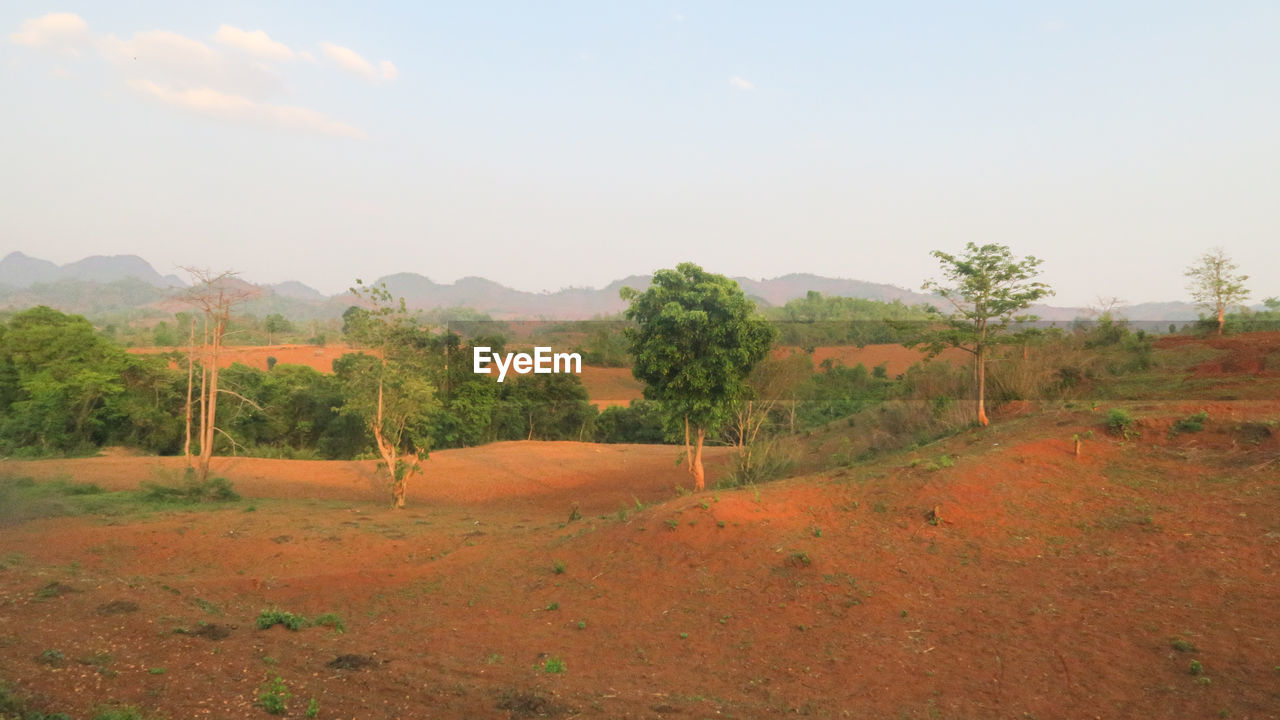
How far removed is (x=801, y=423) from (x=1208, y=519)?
2111 centimetres

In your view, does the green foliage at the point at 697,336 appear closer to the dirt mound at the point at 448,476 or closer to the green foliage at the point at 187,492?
the dirt mound at the point at 448,476

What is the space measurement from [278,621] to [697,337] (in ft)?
26.7

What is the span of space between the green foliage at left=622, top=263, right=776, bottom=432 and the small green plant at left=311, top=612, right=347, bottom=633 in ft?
23.2

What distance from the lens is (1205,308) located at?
2745 centimetres

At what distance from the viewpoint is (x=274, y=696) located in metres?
4.51

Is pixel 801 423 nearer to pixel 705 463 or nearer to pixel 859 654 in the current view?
pixel 705 463

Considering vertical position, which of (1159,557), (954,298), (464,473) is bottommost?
(464,473)

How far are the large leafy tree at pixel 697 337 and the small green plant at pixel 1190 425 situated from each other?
20.8 feet

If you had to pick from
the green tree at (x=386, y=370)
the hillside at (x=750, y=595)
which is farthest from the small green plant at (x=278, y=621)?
the green tree at (x=386, y=370)

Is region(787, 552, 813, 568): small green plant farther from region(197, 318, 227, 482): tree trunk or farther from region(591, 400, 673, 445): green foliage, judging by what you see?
region(591, 400, 673, 445): green foliage

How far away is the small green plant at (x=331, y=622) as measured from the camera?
685 centimetres

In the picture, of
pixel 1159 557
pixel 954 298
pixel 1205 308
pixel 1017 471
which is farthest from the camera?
pixel 1205 308

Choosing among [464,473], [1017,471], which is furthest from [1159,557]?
[464,473]

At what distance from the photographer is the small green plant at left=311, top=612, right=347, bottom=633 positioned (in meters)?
6.85
